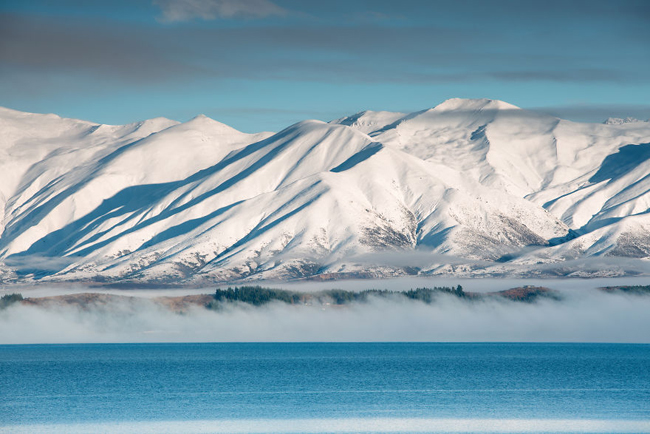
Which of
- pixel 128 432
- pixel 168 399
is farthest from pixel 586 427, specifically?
pixel 168 399

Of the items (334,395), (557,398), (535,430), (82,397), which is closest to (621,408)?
(557,398)

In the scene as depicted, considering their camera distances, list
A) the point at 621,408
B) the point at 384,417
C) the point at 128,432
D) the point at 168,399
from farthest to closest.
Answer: the point at 168,399
the point at 621,408
the point at 384,417
the point at 128,432

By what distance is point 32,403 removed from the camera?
178625 mm

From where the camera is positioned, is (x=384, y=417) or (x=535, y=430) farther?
(x=384, y=417)

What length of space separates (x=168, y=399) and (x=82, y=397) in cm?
1667

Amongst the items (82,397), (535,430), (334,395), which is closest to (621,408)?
(535,430)

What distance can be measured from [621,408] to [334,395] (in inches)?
2053

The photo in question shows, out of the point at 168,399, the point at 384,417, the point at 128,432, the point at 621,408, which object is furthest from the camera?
the point at 168,399

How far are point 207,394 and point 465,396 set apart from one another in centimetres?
4639

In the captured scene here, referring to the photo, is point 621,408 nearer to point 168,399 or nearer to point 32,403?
point 168,399

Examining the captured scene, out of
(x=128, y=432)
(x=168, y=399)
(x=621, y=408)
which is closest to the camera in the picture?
(x=128, y=432)

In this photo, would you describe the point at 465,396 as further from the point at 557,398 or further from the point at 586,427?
the point at 586,427

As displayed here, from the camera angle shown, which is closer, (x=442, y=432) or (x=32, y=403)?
(x=442, y=432)

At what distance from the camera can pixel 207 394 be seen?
198125mm
